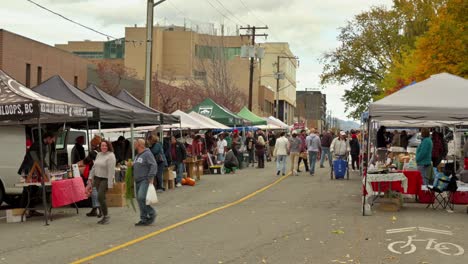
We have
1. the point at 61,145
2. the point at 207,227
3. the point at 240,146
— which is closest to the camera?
the point at 207,227

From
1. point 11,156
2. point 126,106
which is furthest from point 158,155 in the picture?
point 11,156

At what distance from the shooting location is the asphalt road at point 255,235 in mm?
9789

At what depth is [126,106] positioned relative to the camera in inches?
838

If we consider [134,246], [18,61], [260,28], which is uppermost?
[260,28]

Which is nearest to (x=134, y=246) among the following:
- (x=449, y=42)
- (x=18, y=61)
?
(x=449, y=42)

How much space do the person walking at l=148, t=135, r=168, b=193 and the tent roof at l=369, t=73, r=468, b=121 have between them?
661 cm

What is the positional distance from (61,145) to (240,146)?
19.2 metres

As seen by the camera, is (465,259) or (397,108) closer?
(465,259)

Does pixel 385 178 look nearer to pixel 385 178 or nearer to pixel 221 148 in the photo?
pixel 385 178

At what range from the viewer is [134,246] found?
1068 centimetres

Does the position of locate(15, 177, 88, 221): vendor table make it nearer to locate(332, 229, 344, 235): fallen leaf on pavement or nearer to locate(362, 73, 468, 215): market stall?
locate(332, 229, 344, 235): fallen leaf on pavement

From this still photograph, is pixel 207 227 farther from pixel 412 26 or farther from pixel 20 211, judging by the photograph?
pixel 412 26

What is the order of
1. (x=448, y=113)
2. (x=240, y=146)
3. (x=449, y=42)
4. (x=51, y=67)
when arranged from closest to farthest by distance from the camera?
(x=448, y=113)
(x=449, y=42)
(x=240, y=146)
(x=51, y=67)

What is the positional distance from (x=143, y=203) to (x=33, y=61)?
27.8 m
